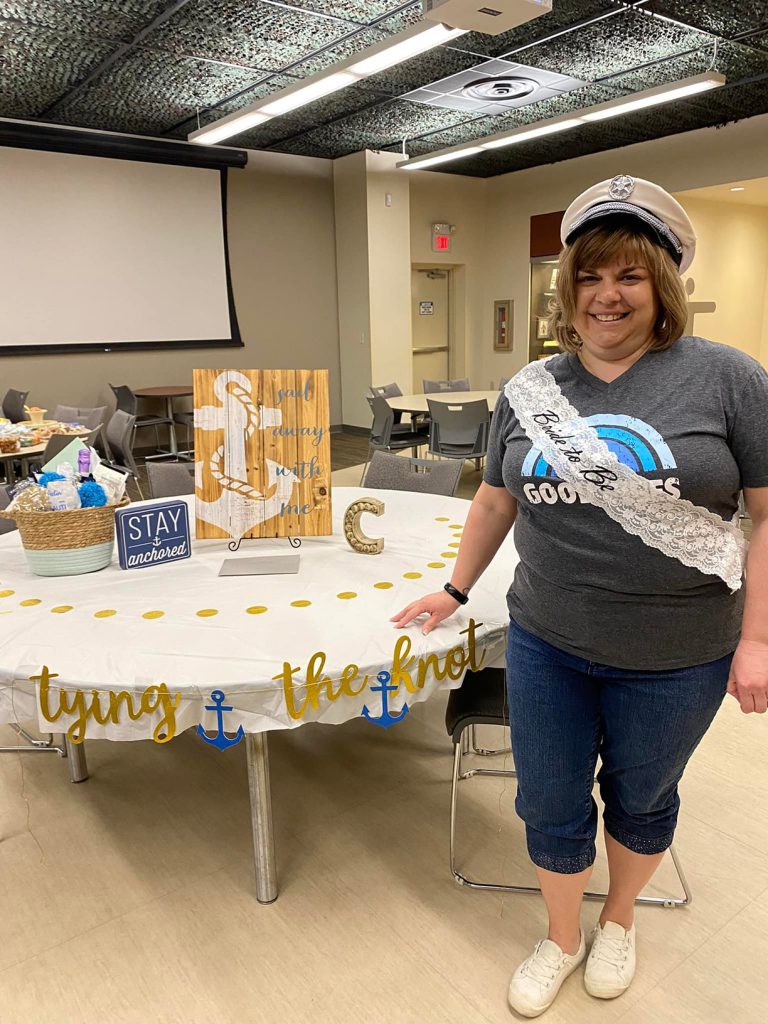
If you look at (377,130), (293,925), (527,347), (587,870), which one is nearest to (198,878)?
(293,925)

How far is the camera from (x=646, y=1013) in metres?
1.57

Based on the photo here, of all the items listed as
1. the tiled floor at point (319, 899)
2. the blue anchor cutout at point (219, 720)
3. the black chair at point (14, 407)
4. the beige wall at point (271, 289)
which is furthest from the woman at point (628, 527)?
the beige wall at point (271, 289)

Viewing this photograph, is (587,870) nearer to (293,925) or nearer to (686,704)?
(686,704)

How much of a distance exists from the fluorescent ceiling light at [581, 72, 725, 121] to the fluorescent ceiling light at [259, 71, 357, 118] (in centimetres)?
233

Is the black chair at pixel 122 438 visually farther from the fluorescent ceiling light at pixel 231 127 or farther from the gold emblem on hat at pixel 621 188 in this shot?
the gold emblem on hat at pixel 621 188

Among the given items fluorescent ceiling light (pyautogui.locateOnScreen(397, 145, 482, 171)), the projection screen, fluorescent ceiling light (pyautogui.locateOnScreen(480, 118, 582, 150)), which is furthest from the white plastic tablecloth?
fluorescent ceiling light (pyautogui.locateOnScreen(397, 145, 482, 171))

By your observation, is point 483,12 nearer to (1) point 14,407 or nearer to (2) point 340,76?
(2) point 340,76

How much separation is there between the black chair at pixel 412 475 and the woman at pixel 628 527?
5.28ft

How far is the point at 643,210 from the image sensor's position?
1.27 m

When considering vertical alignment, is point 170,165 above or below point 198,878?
above

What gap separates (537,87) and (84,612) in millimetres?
6752

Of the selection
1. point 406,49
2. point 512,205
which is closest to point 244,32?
point 406,49

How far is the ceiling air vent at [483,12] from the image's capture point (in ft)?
12.8

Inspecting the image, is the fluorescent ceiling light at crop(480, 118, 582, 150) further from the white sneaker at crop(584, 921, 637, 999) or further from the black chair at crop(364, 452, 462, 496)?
the white sneaker at crop(584, 921, 637, 999)
